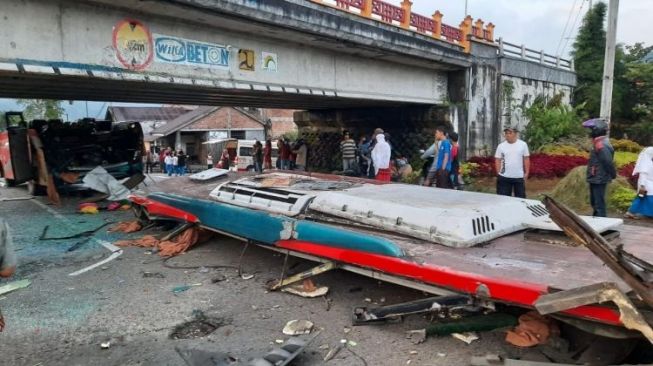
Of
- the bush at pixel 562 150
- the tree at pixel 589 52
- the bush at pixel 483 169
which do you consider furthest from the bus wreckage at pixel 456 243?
the tree at pixel 589 52

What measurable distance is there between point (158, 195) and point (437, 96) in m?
11.0

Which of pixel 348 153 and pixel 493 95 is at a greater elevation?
pixel 493 95

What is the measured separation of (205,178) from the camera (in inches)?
301

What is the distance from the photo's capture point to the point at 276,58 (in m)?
10.8

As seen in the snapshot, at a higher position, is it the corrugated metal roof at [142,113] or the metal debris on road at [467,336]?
the corrugated metal roof at [142,113]

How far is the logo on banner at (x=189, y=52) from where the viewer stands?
339 inches

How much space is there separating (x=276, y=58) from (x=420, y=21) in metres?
5.21

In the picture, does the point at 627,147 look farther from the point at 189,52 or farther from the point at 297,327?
the point at 297,327

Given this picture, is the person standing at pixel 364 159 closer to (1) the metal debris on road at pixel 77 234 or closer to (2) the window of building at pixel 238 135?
(1) the metal debris on road at pixel 77 234

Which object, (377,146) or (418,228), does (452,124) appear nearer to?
(377,146)

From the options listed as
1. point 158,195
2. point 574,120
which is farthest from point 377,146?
point 574,120

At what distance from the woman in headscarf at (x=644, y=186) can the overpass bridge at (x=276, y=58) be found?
653 cm

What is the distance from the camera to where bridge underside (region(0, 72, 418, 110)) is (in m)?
9.27

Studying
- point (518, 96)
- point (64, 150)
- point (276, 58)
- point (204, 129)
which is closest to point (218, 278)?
point (276, 58)
